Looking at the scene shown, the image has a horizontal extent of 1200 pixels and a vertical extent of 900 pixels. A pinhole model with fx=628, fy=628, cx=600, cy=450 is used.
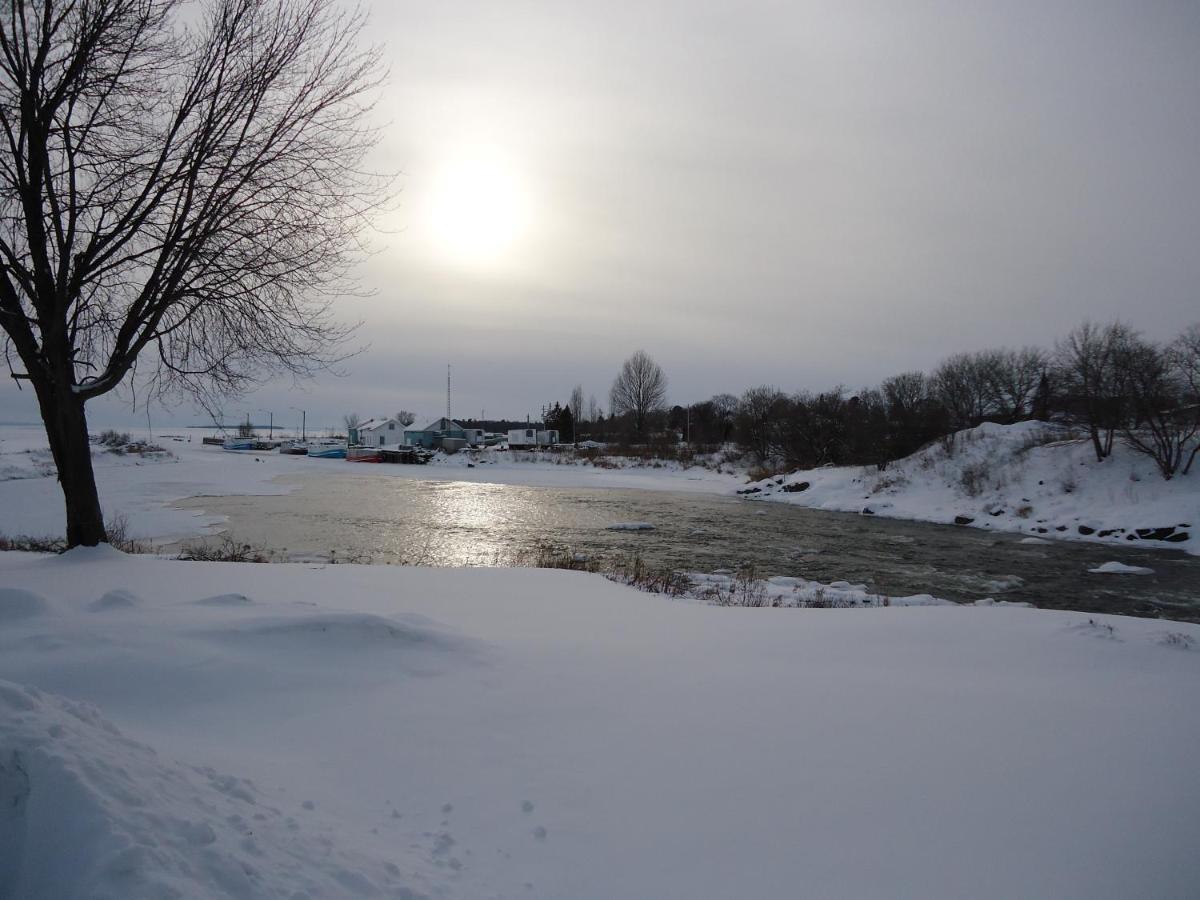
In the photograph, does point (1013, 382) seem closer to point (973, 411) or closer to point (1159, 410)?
point (973, 411)

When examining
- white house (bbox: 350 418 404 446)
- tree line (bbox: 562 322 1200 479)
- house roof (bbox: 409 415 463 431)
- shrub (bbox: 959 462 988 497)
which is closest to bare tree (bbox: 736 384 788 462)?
tree line (bbox: 562 322 1200 479)

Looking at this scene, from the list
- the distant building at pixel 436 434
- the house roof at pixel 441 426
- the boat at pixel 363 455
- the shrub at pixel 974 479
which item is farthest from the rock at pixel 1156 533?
the house roof at pixel 441 426

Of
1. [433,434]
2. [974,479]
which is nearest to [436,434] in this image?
[433,434]

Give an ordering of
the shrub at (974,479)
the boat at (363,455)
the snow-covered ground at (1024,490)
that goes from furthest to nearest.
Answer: the boat at (363,455) → the shrub at (974,479) → the snow-covered ground at (1024,490)

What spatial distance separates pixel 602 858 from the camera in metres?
2.49

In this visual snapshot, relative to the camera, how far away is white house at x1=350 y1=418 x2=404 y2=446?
9394cm

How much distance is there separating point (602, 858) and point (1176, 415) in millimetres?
29814

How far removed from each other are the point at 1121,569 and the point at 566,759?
17435mm

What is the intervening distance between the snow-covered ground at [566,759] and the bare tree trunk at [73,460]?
362cm

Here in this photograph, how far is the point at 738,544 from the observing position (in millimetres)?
18125

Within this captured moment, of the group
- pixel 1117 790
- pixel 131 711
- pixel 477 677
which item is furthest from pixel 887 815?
pixel 131 711

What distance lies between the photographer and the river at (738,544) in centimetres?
1320

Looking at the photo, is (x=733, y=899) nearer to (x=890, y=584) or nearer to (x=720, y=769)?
(x=720, y=769)

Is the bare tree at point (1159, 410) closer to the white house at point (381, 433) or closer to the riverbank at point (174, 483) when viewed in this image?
the riverbank at point (174, 483)
